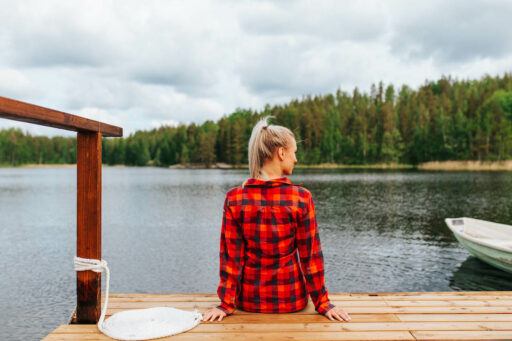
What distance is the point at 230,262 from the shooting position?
113 inches

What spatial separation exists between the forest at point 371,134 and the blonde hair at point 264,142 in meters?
71.5

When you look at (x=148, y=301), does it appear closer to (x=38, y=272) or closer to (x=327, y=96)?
(x=38, y=272)

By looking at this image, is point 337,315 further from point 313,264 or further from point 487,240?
point 487,240

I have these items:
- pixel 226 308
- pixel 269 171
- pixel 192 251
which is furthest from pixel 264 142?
pixel 192 251

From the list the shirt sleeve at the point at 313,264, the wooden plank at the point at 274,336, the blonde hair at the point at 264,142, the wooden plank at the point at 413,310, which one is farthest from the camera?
the wooden plank at the point at 413,310

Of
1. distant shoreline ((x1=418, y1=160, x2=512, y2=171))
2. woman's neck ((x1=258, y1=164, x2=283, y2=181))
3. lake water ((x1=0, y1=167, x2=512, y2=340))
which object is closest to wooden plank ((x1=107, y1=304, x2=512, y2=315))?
woman's neck ((x1=258, y1=164, x2=283, y2=181))

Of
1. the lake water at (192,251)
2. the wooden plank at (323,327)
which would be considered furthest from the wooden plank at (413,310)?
the lake water at (192,251)

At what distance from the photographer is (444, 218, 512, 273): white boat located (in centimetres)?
968

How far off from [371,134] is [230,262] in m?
97.4

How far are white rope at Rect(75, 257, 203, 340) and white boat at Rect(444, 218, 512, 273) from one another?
896 centimetres

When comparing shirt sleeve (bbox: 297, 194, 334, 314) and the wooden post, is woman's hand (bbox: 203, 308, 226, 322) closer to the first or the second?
shirt sleeve (bbox: 297, 194, 334, 314)

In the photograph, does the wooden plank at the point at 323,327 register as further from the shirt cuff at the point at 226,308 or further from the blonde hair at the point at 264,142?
the blonde hair at the point at 264,142

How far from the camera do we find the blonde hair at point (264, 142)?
2.75 meters

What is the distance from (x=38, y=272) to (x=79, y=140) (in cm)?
1056
